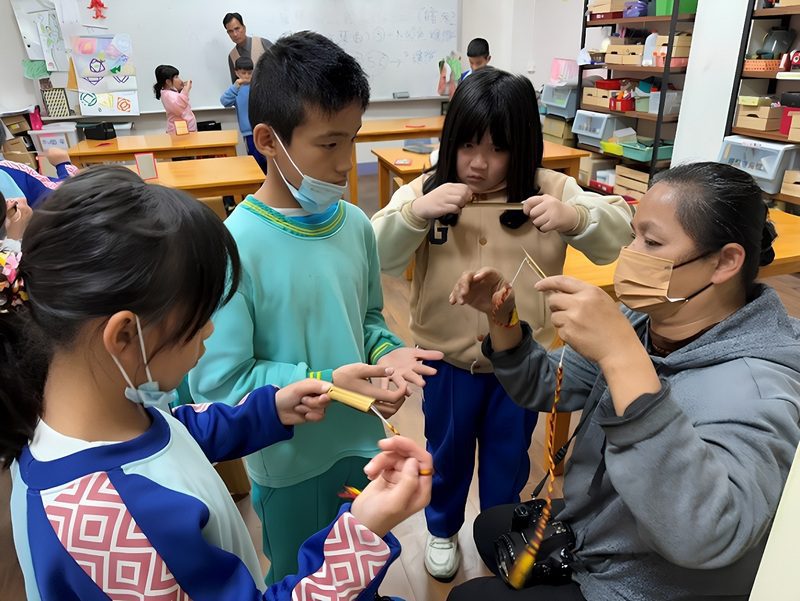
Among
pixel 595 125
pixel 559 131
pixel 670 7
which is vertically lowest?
pixel 559 131

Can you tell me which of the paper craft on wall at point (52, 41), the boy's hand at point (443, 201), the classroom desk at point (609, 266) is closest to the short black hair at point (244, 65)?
the paper craft on wall at point (52, 41)

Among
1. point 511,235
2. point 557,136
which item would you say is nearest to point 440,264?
point 511,235

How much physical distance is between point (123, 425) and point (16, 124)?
668 cm

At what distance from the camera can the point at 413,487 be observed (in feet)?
2.49

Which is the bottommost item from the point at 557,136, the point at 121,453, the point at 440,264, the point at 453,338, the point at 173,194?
the point at 557,136

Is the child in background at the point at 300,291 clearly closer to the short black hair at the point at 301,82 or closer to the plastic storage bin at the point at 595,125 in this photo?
the short black hair at the point at 301,82

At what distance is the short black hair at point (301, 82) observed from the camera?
44.8 inches

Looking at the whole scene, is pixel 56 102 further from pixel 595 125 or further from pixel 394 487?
pixel 394 487

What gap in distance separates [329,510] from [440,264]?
0.75 metres

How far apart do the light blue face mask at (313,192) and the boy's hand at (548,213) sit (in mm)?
533

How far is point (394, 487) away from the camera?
77 cm

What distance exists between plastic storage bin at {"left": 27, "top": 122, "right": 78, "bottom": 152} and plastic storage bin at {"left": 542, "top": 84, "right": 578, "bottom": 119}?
542 cm

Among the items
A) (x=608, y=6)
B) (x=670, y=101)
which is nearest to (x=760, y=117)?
(x=670, y=101)

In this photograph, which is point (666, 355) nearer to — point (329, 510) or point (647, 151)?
point (329, 510)
